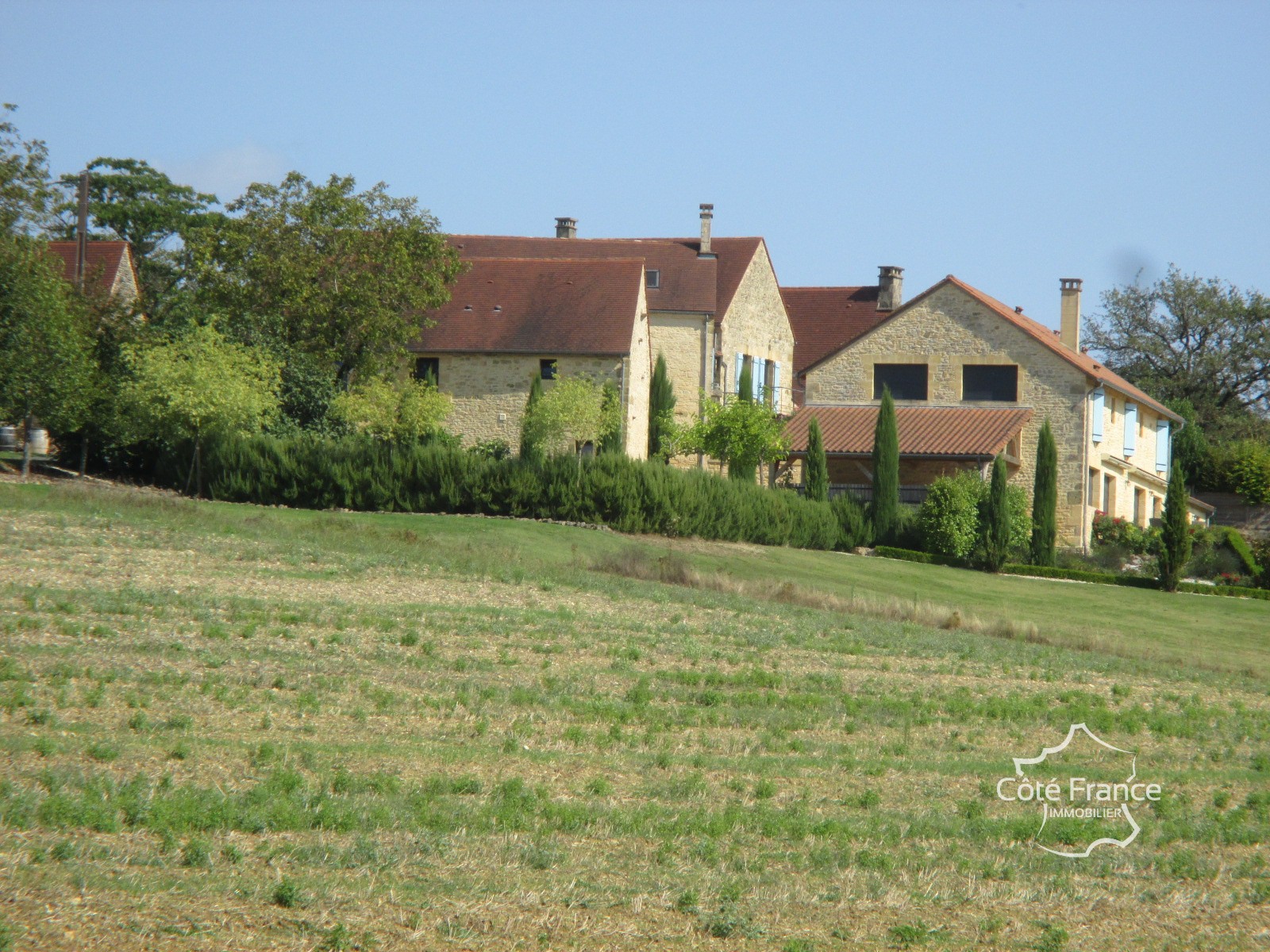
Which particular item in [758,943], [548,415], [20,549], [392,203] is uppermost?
[392,203]

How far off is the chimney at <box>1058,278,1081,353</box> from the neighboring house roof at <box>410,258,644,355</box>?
18038 millimetres

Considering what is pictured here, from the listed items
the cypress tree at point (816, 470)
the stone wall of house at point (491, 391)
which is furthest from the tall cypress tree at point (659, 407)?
the cypress tree at point (816, 470)

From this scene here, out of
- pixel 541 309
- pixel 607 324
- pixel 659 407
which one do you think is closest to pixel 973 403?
pixel 659 407

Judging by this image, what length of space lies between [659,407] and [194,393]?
1738 cm

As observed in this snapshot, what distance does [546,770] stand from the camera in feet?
36.6

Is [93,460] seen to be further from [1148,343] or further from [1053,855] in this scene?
[1148,343]

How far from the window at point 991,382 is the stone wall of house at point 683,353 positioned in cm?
927

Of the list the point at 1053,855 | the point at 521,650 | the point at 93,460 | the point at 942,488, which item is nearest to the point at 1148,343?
the point at 942,488

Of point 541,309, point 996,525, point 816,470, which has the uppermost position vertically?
point 541,309

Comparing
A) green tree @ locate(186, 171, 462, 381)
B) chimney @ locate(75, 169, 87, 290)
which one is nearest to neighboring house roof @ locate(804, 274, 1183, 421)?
green tree @ locate(186, 171, 462, 381)

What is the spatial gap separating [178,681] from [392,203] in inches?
1292

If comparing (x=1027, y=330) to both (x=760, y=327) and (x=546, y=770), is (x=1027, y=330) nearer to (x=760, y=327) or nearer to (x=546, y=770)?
(x=760, y=327)

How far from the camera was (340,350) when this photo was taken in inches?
1686

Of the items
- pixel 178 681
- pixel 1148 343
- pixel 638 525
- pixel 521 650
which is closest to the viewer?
pixel 178 681
